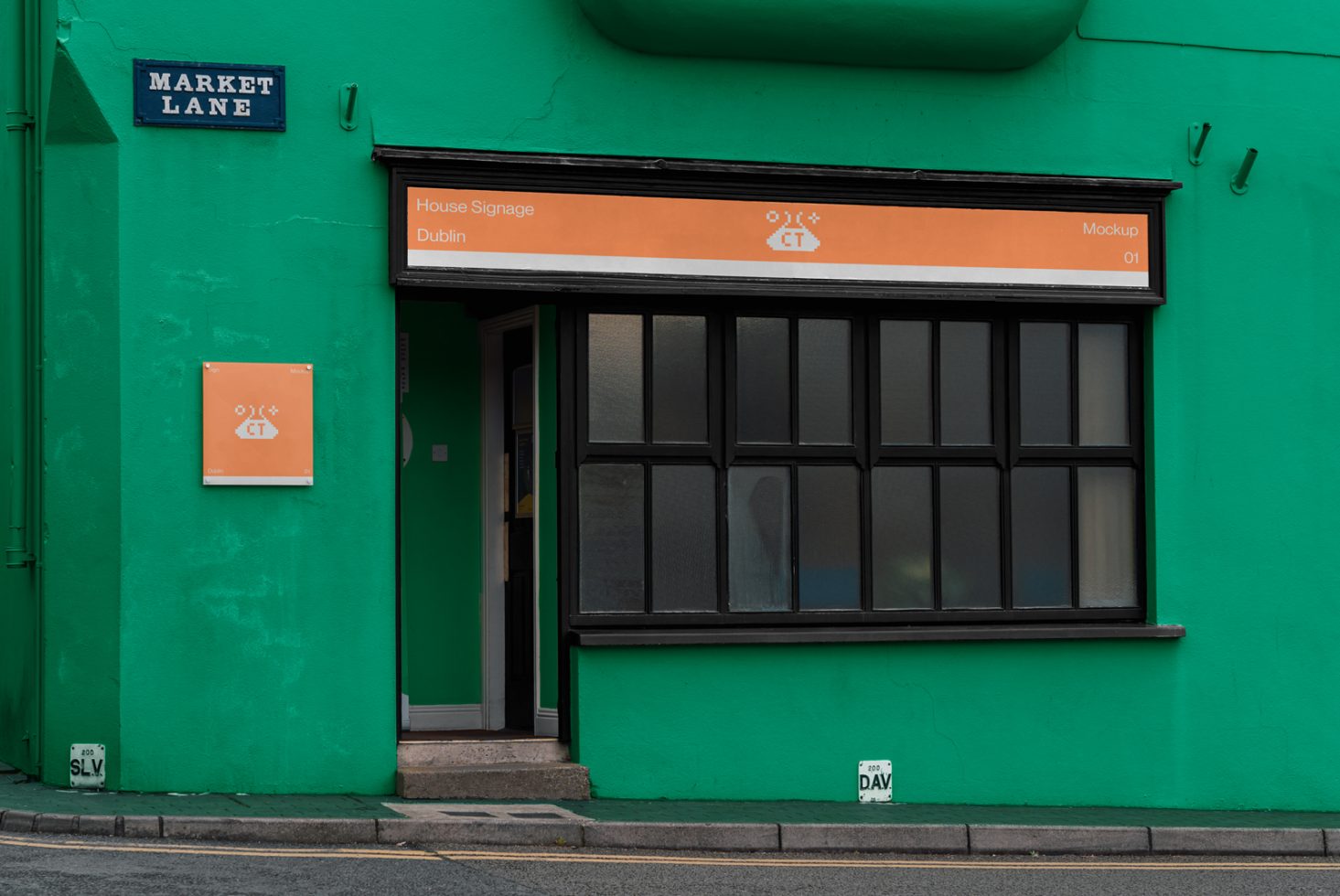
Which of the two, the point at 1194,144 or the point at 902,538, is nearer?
the point at 902,538

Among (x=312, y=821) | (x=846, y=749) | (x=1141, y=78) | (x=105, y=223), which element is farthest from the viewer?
(x=1141, y=78)

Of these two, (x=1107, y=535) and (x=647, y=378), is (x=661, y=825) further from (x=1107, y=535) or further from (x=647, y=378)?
(x=1107, y=535)

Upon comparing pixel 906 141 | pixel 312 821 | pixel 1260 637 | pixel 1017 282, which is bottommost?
pixel 312 821

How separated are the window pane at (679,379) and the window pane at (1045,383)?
2.32 m

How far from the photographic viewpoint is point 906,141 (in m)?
12.8

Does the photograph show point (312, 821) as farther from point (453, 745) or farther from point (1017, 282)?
point (1017, 282)

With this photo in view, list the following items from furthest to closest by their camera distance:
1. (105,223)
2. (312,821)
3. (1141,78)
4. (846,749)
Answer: (1141,78)
(846,749)
(105,223)
(312,821)

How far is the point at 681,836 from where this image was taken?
10.6 m

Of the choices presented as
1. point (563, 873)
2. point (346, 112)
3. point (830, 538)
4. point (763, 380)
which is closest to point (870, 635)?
point (830, 538)

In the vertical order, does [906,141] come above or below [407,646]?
above

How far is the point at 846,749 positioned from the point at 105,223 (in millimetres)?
5882

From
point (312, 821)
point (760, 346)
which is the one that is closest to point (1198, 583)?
point (760, 346)

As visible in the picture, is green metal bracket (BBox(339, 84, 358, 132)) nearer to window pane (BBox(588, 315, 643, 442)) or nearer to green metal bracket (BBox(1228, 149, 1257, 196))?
window pane (BBox(588, 315, 643, 442))

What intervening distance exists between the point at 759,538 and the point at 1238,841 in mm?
3676
